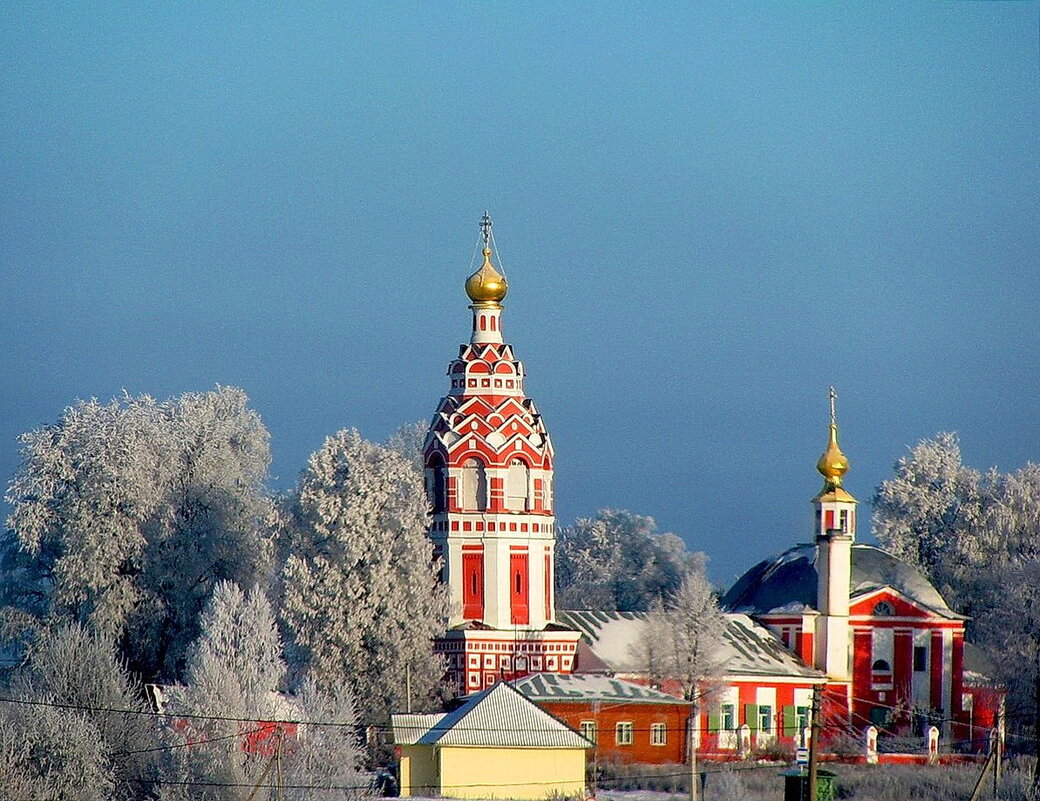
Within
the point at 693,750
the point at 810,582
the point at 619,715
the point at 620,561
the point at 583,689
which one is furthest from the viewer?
the point at 620,561

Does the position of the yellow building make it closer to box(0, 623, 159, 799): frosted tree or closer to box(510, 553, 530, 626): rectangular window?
box(0, 623, 159, 799): frosted tree

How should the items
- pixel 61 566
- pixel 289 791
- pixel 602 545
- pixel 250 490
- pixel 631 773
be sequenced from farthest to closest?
pixel 602 545 < pixel 250 490 < pixel 61 566 < pixel 631 773 < pixel 289 791

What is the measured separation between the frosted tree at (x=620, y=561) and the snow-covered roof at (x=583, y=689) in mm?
26470

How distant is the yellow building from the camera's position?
5412 centimetres

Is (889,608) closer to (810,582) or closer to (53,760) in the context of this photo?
(810,582)

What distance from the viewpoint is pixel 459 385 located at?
65.8 metres

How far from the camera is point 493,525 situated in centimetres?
6438

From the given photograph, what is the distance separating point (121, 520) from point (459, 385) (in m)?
8.78

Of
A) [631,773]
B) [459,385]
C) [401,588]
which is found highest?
[459,385]

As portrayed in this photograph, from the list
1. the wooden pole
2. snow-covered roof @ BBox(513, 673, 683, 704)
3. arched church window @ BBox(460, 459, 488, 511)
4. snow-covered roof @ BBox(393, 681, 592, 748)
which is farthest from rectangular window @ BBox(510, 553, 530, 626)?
the wooden pole

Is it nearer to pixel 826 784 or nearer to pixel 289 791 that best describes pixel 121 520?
pixel 289 791

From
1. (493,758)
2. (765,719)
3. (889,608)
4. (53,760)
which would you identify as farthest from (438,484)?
(53,760)

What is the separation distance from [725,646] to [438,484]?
8.02m

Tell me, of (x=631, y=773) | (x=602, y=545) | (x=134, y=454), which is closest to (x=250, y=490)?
(x=134, y=454)
